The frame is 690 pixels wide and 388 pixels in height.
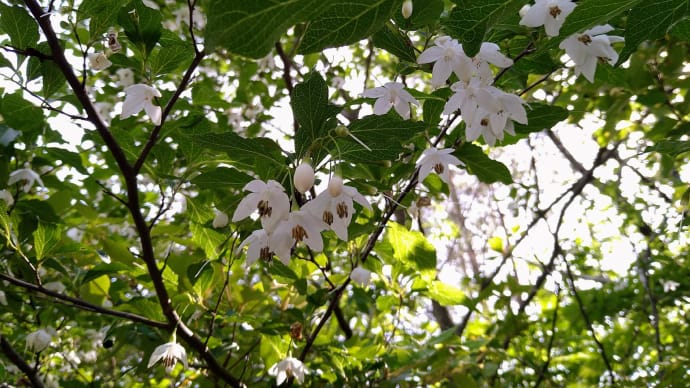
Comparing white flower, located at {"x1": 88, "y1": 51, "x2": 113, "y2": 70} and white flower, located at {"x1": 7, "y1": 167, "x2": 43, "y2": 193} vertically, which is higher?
white flower, located at {"x1": 88, "y1": 51, "x2": 113, "y2": 70}


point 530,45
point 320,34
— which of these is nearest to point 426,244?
point 530,45

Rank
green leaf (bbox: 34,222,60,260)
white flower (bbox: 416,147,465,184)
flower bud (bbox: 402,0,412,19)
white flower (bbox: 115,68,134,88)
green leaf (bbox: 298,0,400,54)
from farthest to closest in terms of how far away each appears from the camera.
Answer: white flower (bbox: 115,68,134,88) < green leaf (bbox: 34,222,60,260) < white flower (bbox: 416,147,465,184) < flower bud (bbox: 402,0,412,19) < green leaf (bbox: 298,0,400,54)

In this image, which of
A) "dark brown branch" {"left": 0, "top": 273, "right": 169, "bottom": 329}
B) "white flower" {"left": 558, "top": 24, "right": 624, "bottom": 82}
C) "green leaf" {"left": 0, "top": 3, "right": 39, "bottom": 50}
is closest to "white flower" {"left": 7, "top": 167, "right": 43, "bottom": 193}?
"dark brown branch" {"left": 0, "top": 273, "right": 169, "bottom": 329}

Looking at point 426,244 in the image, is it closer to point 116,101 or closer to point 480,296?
point 480,296

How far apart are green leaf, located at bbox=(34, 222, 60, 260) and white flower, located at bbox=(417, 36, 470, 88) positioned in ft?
3.85

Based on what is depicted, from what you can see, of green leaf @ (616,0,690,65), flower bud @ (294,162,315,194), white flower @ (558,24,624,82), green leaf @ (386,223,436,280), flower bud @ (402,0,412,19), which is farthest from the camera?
green leaf @ (386,223,436,280)

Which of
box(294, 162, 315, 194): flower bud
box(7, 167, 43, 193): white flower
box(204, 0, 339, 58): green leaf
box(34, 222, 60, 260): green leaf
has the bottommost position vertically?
box(204, 0, 339, 58): green leaf

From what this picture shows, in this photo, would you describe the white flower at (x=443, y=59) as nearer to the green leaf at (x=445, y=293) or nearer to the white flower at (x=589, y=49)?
the white flower at (x=589, y=49)

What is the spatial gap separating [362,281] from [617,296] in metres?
1.93

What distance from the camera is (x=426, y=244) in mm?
1666

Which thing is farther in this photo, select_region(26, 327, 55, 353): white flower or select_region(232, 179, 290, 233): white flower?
select_region(26, 327, 55, 353): white flower

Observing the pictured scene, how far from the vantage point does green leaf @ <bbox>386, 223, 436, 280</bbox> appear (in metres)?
1.66

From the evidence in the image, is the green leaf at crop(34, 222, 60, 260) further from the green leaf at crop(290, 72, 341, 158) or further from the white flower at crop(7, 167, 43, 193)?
the green leaf at crop(290, 72, 341, 158)

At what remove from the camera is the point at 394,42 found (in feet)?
3.61
